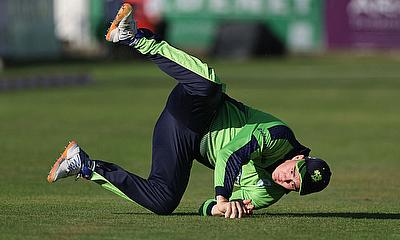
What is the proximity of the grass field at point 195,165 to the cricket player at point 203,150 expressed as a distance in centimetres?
24

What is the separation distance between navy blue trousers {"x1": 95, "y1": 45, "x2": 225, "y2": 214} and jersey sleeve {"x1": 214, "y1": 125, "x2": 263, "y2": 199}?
1.57 ft

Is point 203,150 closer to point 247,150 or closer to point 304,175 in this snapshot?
point 247,150

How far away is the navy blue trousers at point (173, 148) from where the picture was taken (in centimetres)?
1023

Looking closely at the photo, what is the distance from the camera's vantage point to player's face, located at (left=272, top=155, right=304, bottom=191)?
32.3 feet

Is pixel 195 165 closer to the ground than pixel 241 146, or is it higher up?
closer to the ground

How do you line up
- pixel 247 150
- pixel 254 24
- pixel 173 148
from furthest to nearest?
1. pixel 254 24
2. pixel 173 148
3. pixel 247 150

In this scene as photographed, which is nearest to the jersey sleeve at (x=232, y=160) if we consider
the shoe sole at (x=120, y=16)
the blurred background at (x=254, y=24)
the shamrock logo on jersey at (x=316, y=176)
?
the shamrock logo on jersey at (x=316, y=176)

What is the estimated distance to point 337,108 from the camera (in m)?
28.4

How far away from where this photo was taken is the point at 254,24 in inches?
2032

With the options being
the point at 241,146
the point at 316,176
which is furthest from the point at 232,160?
the point at 316,176

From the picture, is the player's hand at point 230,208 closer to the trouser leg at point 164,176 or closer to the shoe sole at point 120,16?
the trouser leg at point 164,176

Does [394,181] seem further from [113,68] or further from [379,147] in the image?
[113,68]

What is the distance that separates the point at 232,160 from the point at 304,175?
62 centimetres

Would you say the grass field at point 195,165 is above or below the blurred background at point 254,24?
above
